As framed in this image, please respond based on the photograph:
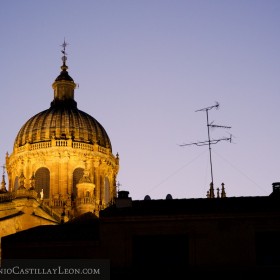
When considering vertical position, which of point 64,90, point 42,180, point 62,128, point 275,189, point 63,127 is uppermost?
point 64,90

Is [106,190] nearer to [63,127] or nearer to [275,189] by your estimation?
[63,127]

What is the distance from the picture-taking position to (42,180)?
244 feet

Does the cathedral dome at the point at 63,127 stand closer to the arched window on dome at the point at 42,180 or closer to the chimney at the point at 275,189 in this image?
the arched window on dome at the point at 42,180

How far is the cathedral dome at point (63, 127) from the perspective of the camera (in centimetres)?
7675

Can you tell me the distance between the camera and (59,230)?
35844 millimetres

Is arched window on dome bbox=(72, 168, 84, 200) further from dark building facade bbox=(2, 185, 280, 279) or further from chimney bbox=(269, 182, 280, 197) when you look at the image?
dark building facade bbox=(2, 185, 280, 279)

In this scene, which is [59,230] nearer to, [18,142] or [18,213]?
[18,213]

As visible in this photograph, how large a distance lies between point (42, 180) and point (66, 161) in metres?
2.95

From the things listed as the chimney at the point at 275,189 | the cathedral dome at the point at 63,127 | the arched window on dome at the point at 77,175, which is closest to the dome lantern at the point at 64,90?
the cathedral dome at the point at 63,127

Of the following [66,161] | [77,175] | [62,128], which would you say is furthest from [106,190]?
[62,128]

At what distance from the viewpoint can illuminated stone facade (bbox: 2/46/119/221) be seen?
71.9 meters

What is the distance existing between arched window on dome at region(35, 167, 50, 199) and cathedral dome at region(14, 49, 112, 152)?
125 inches

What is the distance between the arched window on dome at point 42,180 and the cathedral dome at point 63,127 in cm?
317

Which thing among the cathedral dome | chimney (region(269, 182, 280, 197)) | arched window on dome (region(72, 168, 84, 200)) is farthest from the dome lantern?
chimney (region(269, 182, 280, 197))
